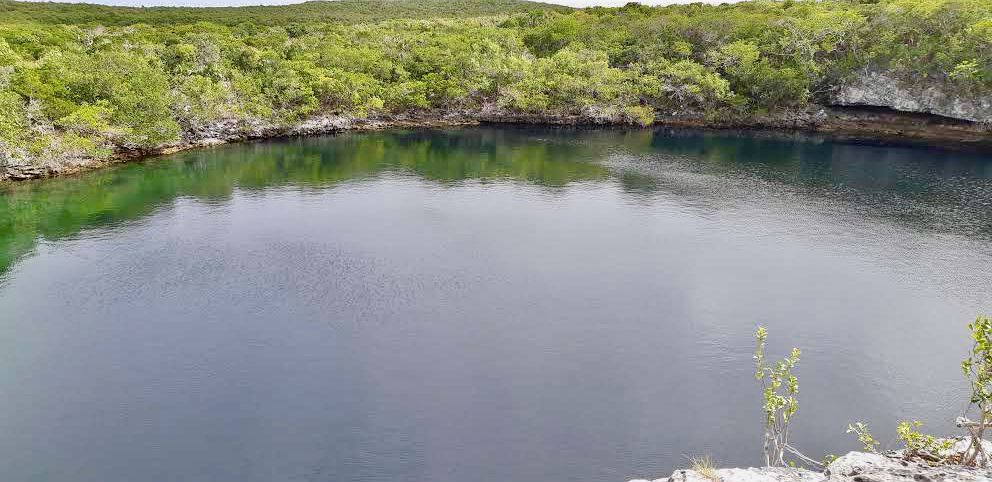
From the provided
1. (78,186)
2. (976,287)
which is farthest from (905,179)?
(78,186)

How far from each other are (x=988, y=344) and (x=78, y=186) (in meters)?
58.5

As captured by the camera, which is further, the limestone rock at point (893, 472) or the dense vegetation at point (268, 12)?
the dense vegetation at point (268, 12)

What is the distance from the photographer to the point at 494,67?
86812 mm

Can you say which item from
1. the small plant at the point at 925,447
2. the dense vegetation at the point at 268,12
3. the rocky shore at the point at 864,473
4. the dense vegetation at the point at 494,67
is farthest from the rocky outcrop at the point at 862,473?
the dense vegetation at the point at 268,12

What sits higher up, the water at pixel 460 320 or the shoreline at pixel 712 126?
the shoreline at pixel 712 126

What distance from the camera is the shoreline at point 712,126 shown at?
68.9m

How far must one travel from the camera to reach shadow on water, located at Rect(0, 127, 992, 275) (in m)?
44.2

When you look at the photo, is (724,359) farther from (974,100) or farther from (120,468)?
(974,100)

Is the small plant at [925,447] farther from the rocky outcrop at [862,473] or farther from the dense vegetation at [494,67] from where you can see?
the dense vegetation at [494,67]

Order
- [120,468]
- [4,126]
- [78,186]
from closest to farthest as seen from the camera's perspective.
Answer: [120,468], [4,126], [78,186]

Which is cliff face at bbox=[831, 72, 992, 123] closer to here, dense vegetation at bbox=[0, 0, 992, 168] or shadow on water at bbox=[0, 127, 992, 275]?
dense vegetation at bbox=[0, 0, 992, 168]

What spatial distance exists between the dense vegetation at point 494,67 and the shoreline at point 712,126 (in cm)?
119

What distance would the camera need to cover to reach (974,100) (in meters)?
72.2

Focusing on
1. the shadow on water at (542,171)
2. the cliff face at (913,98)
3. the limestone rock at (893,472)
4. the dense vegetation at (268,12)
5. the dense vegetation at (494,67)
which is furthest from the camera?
the dense vegetation at (268,12)
